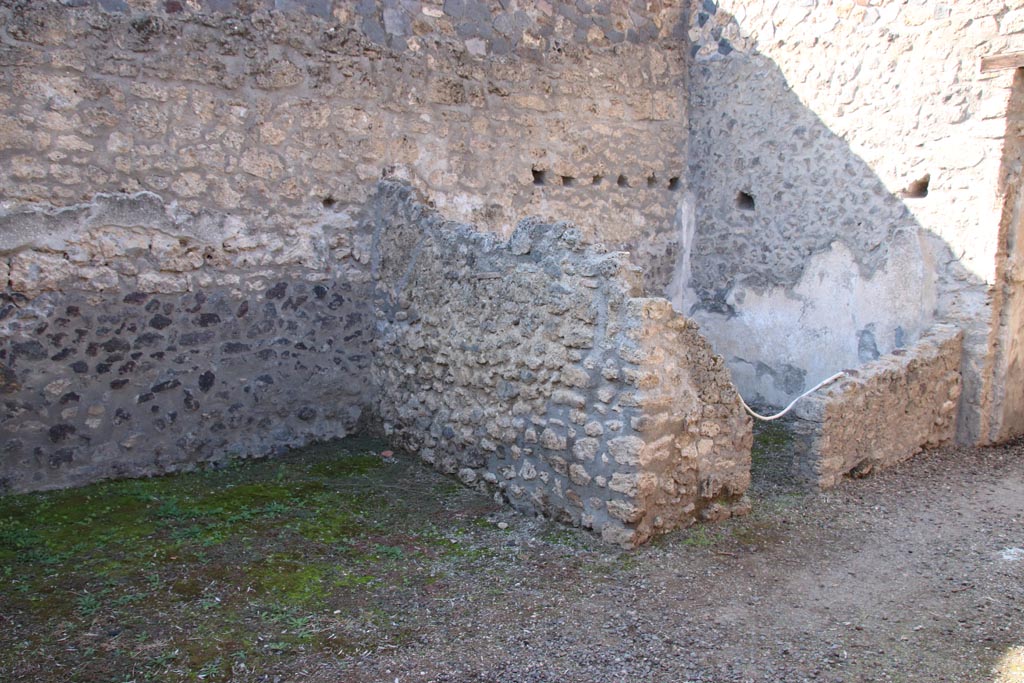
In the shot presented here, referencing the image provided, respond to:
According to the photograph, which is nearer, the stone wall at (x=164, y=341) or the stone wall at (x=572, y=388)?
the stone wall at (x=572, y=388)

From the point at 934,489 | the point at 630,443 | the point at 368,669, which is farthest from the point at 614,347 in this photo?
the point at 934,489

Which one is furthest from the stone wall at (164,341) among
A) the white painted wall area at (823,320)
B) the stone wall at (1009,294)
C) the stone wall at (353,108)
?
the stone wall at (1009,294)

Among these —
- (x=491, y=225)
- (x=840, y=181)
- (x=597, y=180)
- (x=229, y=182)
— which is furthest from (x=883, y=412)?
(x=229, y=182)

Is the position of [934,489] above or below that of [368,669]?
above

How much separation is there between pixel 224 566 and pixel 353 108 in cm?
308

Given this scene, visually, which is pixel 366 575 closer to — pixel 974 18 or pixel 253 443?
pixel 253 443

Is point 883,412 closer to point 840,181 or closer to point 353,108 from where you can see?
point 840,181

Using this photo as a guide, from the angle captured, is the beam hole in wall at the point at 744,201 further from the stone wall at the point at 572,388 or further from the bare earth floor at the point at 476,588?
the stone wall at the point at 572,388

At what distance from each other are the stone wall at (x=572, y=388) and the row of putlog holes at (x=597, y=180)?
4.81 ft

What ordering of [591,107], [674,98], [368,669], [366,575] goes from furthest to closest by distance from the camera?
[674,98]
[591,107]
[366,575]
[368,669]

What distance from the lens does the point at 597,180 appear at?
707 centimetres

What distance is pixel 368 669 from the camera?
3215mm

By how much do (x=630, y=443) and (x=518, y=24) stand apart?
360cm

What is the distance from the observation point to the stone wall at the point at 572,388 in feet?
14.0
